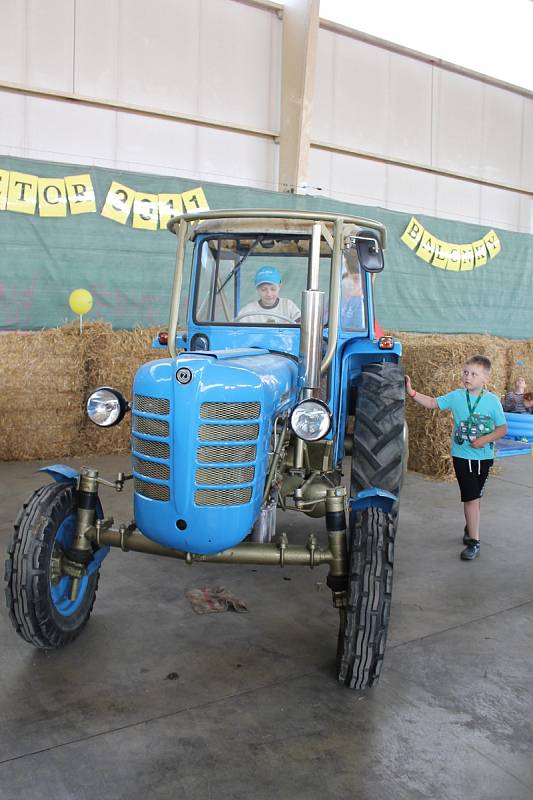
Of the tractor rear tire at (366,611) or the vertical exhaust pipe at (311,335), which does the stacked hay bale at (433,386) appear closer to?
the vertical exhaust pipe at (311,335)

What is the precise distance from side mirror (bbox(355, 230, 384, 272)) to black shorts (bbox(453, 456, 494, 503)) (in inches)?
48.2

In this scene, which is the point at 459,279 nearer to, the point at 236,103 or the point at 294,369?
the point at 236,103

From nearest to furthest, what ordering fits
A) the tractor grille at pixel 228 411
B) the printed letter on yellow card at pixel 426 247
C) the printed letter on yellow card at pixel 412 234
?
the tractor grille at pixel 228 411 < the printed letter on yellow card at pixel 412 234 < the printed letter on yellow card at pixel 426 247

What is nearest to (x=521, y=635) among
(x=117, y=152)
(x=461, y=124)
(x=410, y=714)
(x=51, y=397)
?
(x=410, y=714)

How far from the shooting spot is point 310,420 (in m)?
2.40

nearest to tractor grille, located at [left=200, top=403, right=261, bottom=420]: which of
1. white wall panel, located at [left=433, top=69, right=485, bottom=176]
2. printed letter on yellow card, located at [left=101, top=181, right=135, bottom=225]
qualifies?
printed letter on yellow card, located at [left=101, top=181, right=135, bottom=225]

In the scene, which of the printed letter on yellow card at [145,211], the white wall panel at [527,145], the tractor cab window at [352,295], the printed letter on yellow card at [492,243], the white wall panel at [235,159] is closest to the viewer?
the tractor cab window at [352,295]

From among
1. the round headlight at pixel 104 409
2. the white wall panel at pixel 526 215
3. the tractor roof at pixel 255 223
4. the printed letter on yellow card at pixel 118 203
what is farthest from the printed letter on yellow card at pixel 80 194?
the white wall panel at pixel 526 215

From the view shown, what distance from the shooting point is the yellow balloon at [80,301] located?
19.8 feet

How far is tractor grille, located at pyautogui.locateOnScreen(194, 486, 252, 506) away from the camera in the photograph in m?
2.17

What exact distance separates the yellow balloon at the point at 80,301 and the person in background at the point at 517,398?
4.45 meters

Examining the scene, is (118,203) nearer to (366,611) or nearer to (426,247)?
(426,247)

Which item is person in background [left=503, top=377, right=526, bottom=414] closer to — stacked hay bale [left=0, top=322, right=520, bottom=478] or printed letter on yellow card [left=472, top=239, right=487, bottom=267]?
stacked hay bale [left=0, top=322, right=520, bottom=478]

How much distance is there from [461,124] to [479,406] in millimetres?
8290
